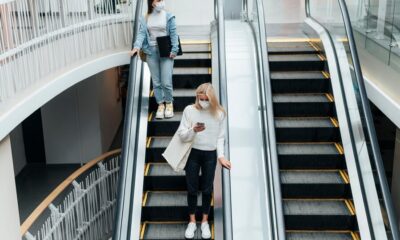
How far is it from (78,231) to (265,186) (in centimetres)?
282

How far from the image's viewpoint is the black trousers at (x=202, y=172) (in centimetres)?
567

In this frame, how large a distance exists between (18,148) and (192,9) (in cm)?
508

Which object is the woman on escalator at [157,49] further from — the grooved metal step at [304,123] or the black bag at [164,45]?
the grooved metal step at [304,123]

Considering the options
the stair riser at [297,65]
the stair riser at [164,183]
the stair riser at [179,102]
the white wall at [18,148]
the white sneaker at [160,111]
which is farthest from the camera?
the white wall at [18,148]

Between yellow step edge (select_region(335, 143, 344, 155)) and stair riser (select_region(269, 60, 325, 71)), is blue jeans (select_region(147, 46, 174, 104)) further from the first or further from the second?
yellow step edge (select_region(335, 143, 344, 155))

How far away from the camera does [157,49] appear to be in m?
7.20

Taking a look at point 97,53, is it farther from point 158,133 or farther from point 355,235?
point 355,235

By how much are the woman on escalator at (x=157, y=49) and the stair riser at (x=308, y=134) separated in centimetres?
155

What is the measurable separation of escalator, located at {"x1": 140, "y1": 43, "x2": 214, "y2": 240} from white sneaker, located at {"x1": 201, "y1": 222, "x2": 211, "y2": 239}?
13cm

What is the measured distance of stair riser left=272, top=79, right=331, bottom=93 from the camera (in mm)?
7758

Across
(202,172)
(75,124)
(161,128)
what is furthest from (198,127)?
(75,124)

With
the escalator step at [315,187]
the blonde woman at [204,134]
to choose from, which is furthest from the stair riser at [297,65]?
the blonde woman at [204,134]

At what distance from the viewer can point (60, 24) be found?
7.24m

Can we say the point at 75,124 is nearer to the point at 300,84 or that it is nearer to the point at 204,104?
the point at 300,84
